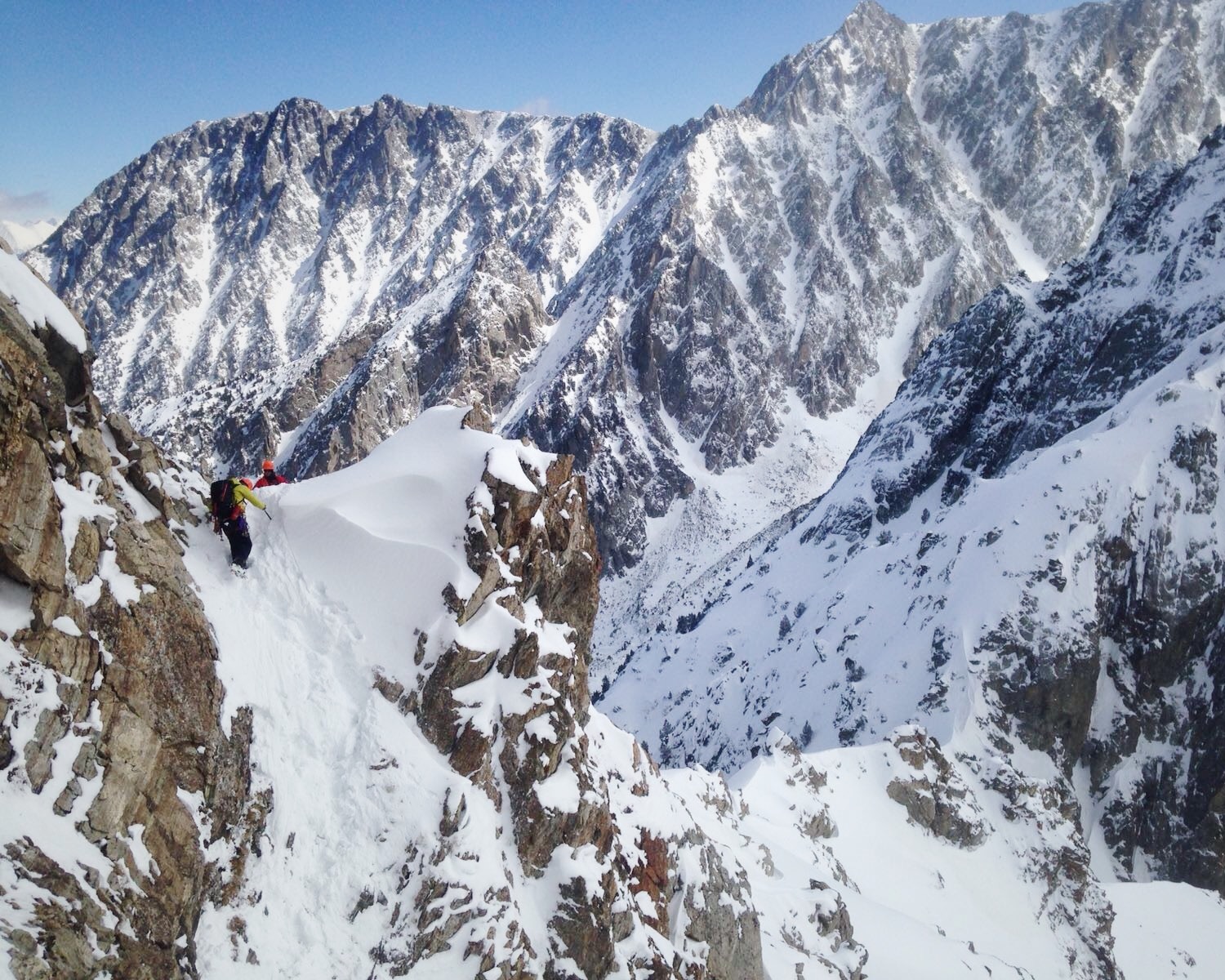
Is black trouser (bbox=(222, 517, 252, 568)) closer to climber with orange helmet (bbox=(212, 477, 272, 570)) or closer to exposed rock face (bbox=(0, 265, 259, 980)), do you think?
climber with orange helmet (bbox=(212, 477, 272, 570))

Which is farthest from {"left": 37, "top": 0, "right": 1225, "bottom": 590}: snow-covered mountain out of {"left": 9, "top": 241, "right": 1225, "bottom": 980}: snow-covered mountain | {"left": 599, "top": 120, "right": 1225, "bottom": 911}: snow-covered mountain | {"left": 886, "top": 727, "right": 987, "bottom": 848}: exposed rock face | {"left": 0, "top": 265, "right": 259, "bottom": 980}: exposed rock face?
{"left": 0, "top": 265, "right": 259, "bottom": 980}: exposed rock face

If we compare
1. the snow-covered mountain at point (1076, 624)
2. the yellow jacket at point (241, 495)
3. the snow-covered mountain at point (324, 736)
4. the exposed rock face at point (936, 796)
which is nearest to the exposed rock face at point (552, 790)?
the snow-covered mountain at point (324, 736)

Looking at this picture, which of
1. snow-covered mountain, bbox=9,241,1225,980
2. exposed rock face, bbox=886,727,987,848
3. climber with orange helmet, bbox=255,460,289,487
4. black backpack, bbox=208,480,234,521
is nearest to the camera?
snow-covered mountain, bbox=9,241,1225,980

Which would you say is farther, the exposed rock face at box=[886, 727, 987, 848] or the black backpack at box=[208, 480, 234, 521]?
the exposed rock face at box=[886, 727, 987, 848]

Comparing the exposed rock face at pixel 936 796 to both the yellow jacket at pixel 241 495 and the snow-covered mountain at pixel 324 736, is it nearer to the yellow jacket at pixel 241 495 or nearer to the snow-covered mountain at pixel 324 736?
the snow-covered mountain at pixel 324 736

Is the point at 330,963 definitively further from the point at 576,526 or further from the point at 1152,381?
the point at 1152,381

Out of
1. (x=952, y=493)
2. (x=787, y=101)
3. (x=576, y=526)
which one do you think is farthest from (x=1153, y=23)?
(x=576, y=526)
